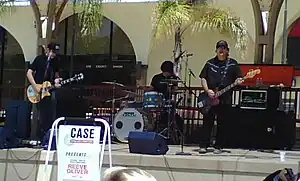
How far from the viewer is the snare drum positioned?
8.80m

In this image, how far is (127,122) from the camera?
9414 millimetres

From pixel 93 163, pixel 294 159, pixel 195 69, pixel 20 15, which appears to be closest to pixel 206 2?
pixel 195 69

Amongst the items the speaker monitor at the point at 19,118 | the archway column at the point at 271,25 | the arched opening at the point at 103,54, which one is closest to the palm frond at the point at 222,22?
the archway column at the point at 271,25

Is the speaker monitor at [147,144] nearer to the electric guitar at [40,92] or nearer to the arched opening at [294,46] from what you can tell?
the electric guitar at [40,92]

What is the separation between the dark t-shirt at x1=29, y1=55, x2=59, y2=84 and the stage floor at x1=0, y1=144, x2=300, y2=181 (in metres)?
1.43

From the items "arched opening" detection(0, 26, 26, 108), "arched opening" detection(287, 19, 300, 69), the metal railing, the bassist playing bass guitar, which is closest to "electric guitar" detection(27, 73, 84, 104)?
the bassist playing bass guitar

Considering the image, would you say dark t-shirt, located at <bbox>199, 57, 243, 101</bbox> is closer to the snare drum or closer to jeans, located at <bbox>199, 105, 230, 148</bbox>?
jeans, located at <bbox>199, 105, 230, 148</bbox>

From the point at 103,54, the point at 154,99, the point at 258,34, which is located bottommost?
the point at 154,99

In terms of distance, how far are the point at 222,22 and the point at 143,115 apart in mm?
4723

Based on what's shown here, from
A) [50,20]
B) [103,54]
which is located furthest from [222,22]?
[103,54]

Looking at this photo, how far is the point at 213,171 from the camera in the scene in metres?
6.42

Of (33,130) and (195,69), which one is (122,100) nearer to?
(33,130)

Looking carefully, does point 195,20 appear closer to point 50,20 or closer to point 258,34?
point 258,34

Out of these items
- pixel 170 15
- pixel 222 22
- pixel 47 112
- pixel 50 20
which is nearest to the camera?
pixel 47 112
